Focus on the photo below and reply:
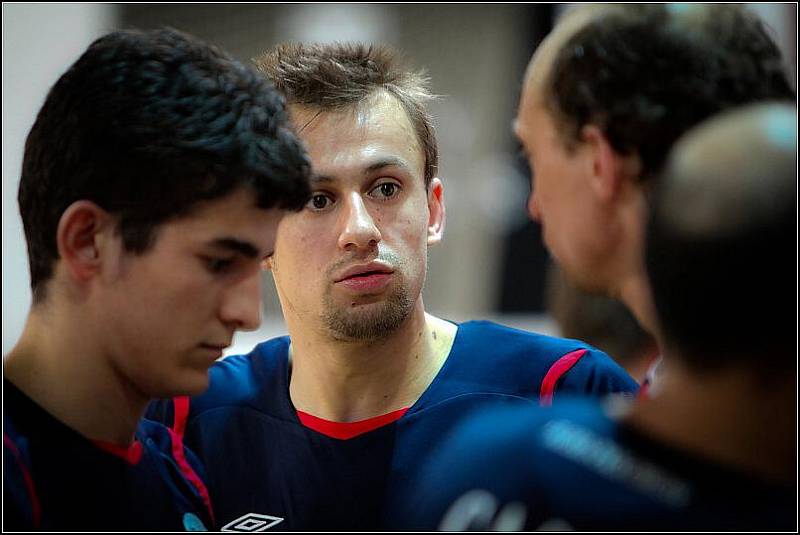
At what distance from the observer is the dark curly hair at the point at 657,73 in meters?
1.59

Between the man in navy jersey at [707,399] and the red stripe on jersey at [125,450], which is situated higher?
the man in navy jersey at [707,399]

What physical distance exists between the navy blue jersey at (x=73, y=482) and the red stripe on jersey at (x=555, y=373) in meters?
0.87

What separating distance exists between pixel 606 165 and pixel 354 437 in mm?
1042

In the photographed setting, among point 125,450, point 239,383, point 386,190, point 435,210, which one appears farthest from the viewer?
point 435,210

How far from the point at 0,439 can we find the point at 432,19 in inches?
250

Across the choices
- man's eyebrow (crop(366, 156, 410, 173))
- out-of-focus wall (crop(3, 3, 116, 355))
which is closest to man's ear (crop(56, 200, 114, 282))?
man's eyebrow (crop(366, 156, 410, 173))

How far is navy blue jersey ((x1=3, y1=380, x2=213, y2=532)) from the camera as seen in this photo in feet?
4.85

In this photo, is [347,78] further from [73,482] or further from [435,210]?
[73,482]

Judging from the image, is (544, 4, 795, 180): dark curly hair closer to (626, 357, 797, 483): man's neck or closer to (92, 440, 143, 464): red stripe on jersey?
(626, 357, 797, 483): man's neck

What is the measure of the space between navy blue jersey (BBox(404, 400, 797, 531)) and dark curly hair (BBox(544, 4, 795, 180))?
21.0 inches

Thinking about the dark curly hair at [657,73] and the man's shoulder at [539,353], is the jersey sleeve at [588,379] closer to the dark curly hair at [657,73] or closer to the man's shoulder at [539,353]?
the man's shoulder at [539,353]

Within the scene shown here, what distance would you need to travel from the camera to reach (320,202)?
242 centimetres

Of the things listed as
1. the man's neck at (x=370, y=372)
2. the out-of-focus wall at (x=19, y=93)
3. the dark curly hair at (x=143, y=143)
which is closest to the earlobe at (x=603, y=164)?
the dark curly hair at (x=143, y=143)

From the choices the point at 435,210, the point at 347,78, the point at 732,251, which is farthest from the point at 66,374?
the point at 435,210
